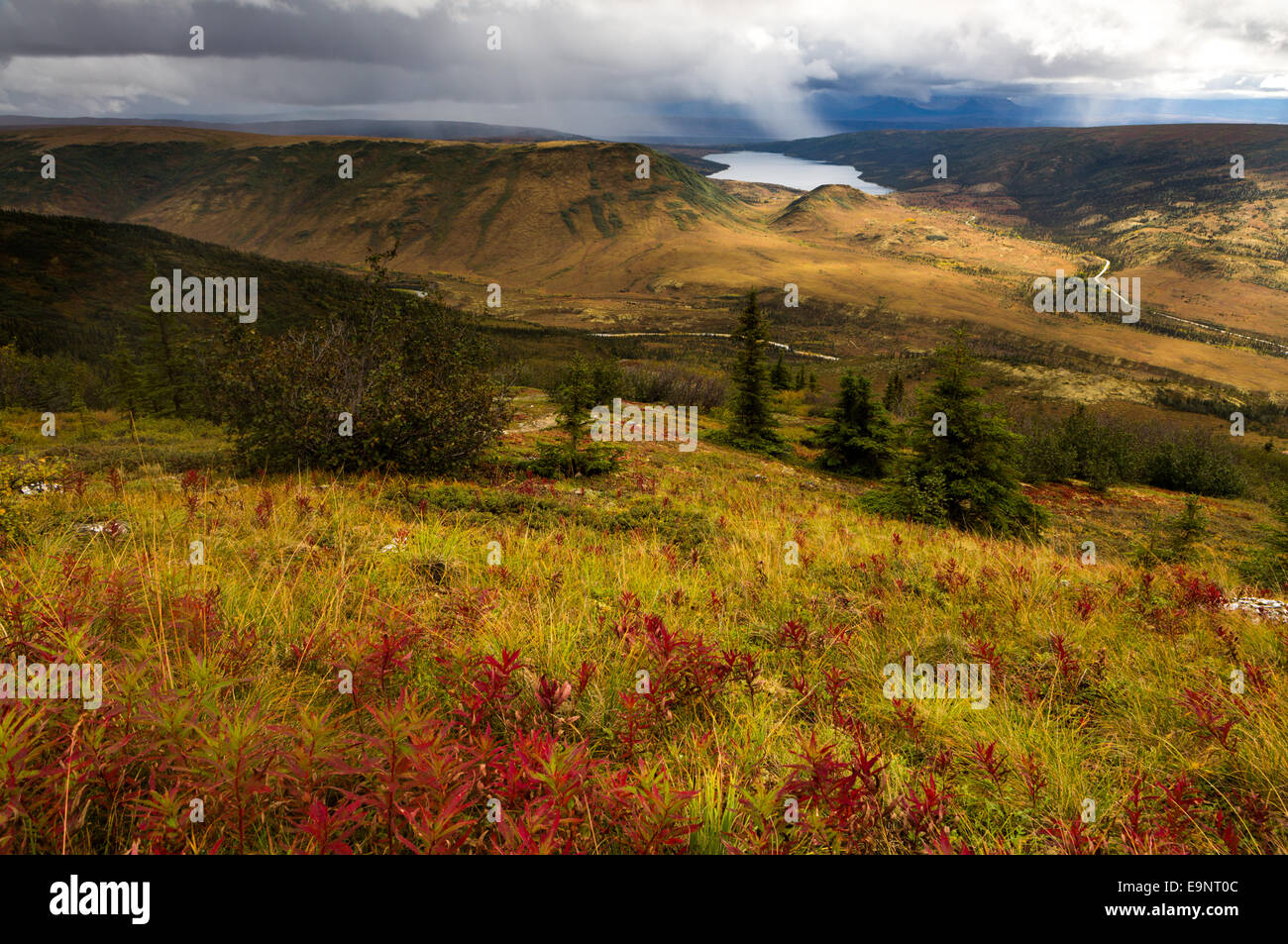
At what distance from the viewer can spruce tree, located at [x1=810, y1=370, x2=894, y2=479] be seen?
23.3 meters


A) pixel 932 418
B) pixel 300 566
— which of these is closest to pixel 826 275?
pixel 932 418

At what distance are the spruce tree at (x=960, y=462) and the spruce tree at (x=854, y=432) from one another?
960cm

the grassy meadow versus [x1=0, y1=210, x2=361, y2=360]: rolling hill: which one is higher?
[x1=0, y1=210, x2=361, y2=360]: rolling hill

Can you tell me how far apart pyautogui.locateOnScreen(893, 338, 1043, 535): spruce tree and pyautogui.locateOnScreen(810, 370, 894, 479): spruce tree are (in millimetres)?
9600

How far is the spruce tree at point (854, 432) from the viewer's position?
2328 cm

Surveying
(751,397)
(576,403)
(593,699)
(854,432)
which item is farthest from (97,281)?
(593,699)

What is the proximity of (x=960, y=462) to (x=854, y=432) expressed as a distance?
10266 mm

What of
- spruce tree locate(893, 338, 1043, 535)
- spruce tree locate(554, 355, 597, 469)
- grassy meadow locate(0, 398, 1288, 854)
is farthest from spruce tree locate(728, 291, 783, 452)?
grassy meadow locate(0, 398, 1288, 854)

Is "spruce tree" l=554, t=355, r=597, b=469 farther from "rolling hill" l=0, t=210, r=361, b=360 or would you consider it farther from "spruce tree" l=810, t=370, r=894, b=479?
"rolling hill" l=0, t=210, r=361, b=360

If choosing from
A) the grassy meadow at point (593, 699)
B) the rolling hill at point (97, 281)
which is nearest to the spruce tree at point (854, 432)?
the grassy meadow at point (593, 699)

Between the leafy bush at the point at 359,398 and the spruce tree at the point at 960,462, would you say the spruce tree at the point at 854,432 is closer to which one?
the spruce tree at the point at 960,462

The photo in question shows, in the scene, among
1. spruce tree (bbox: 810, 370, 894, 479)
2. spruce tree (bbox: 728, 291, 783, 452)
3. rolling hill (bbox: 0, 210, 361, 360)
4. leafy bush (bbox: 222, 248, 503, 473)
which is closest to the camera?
leafy bush (bbox: 222, 248, 503, 473)

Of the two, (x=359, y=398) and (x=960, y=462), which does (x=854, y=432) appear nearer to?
(x=960, y=462)

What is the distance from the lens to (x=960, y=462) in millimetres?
13164
